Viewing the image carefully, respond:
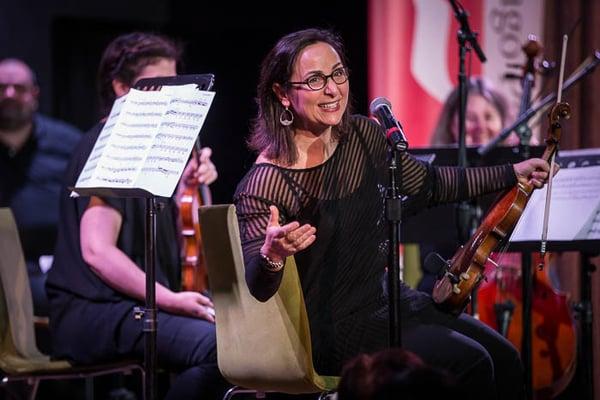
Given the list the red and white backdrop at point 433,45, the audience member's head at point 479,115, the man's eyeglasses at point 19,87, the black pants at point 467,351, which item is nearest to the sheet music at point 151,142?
the black pants at point 467,351

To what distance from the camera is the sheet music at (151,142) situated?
284 centimetres

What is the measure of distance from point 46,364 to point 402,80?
8.73 ft

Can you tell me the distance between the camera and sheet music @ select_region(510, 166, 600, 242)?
3.57m

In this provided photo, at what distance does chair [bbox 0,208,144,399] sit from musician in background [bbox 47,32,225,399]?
58 mm

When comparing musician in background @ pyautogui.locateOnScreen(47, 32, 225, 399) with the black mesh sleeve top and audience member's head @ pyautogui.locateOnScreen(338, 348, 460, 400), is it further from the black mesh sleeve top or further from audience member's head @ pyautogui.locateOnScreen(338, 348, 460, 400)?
audience member's head @ pyautogui.locateOnScreen(338, 348, 460, 400)

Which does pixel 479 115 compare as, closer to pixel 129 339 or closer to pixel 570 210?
pixel 570 210

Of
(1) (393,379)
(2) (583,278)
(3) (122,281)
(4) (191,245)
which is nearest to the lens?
(1) (393,379)

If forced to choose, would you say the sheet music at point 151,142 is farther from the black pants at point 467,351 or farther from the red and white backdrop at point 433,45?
the red and white backdrop at point 433,45

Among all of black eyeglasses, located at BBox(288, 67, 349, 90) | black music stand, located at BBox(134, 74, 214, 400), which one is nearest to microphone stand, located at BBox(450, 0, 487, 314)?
black eyeglasses, located at BBox(288, 67, 349, 90)

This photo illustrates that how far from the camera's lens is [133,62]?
145 inches

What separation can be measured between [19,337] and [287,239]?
4.87 ft

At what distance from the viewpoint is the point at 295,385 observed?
293 centimetres

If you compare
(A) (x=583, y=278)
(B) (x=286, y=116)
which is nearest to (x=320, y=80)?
(B) (x=286, y=116)

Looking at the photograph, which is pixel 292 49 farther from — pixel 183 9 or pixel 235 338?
pixel 183 9
